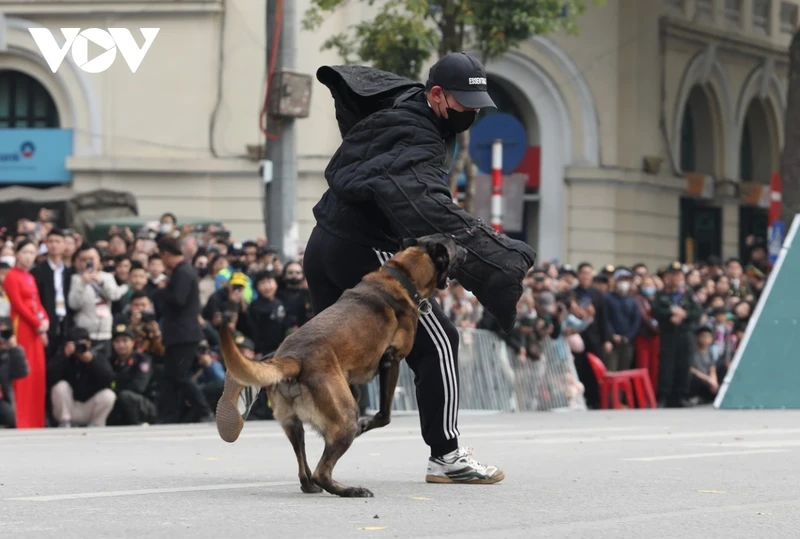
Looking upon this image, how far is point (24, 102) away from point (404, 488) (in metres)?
28.1

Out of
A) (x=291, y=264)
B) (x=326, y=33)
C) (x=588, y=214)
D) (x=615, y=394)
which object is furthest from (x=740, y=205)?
(x=291, y=264)

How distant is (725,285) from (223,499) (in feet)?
56.5

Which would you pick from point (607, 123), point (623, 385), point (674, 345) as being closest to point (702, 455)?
point (623, 385)

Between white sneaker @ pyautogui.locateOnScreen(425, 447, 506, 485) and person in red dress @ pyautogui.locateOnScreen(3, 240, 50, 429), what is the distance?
7.55m

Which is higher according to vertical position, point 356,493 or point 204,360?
point 204,360

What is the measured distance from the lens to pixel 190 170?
33188mm

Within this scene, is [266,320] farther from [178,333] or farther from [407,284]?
[407,284]

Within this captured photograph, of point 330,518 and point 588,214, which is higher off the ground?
point 588,214

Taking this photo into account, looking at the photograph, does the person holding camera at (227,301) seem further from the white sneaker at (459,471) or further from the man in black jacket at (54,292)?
the white sneaker at (459,471)

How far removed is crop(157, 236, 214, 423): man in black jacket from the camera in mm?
15320

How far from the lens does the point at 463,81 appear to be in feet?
24.4

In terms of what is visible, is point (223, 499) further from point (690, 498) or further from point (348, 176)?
point (690, 498)

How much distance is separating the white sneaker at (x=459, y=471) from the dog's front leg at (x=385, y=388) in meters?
0.45

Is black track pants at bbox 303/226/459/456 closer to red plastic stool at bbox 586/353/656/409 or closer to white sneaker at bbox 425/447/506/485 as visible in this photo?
white sneaker at bbox 425/447/506/485
